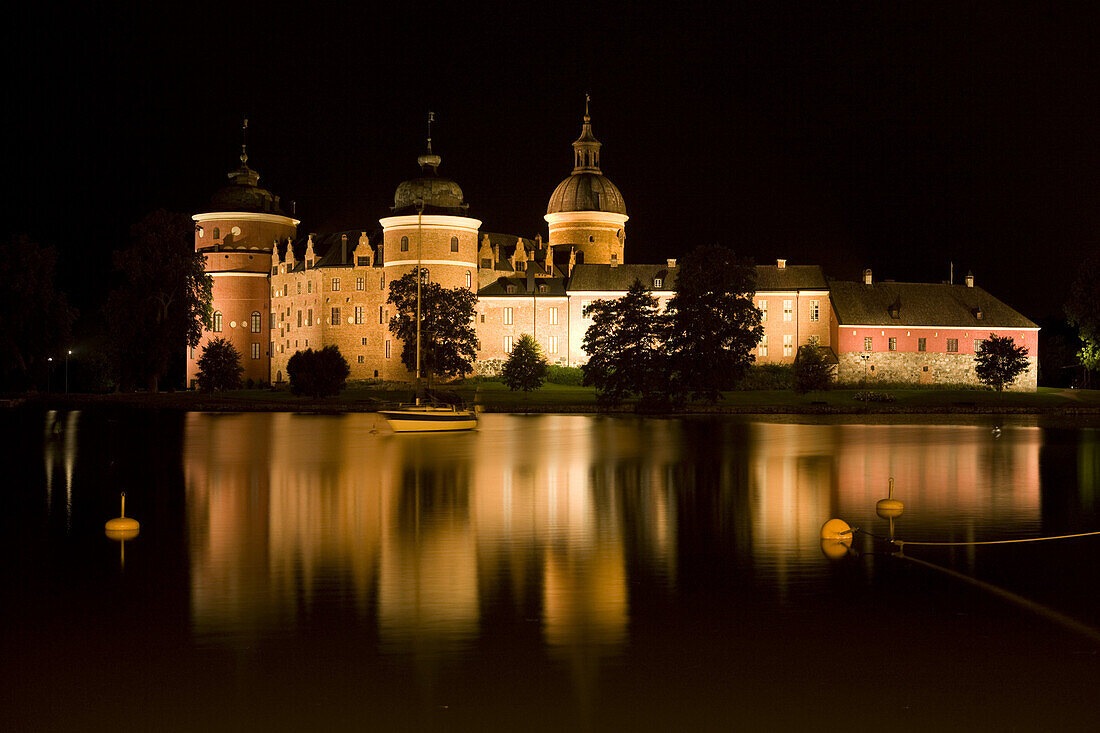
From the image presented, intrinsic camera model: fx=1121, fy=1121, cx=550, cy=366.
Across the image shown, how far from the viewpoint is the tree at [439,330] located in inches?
2862

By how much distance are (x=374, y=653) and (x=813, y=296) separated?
271 feet

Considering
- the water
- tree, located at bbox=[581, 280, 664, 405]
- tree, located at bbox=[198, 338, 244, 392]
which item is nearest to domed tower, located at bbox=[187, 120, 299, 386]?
tree, located at bbox=[198, 338, 244, 392]

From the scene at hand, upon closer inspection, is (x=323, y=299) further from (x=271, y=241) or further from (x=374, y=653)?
(x=374, y=653)

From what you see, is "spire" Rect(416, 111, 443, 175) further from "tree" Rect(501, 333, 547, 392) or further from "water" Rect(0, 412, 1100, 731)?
"water" Rect(0, 412, 1100, 731)

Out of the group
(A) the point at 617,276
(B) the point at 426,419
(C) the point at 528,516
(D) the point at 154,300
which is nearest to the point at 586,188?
(A) the point at 617,276

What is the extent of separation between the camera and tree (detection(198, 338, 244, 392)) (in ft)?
279

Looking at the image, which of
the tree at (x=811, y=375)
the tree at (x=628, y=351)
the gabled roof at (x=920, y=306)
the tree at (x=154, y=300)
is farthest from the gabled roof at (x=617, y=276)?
the tree at (x=154, y=300)

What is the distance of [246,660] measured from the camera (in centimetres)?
1173

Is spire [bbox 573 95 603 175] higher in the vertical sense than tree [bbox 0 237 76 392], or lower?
higher

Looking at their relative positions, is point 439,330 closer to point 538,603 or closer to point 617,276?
point 617,276

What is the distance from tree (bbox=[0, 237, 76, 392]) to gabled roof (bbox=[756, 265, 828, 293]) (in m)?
53.0

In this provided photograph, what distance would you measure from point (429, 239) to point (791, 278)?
1177 inches

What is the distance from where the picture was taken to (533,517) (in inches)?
901

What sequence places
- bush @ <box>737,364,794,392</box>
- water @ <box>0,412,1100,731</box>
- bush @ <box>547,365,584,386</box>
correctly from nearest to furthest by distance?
water @ <box>0,412,1100,731</box> < bush @ <box>737,364,794,392</box> < bush @ <box>547,365,584,386</box>
